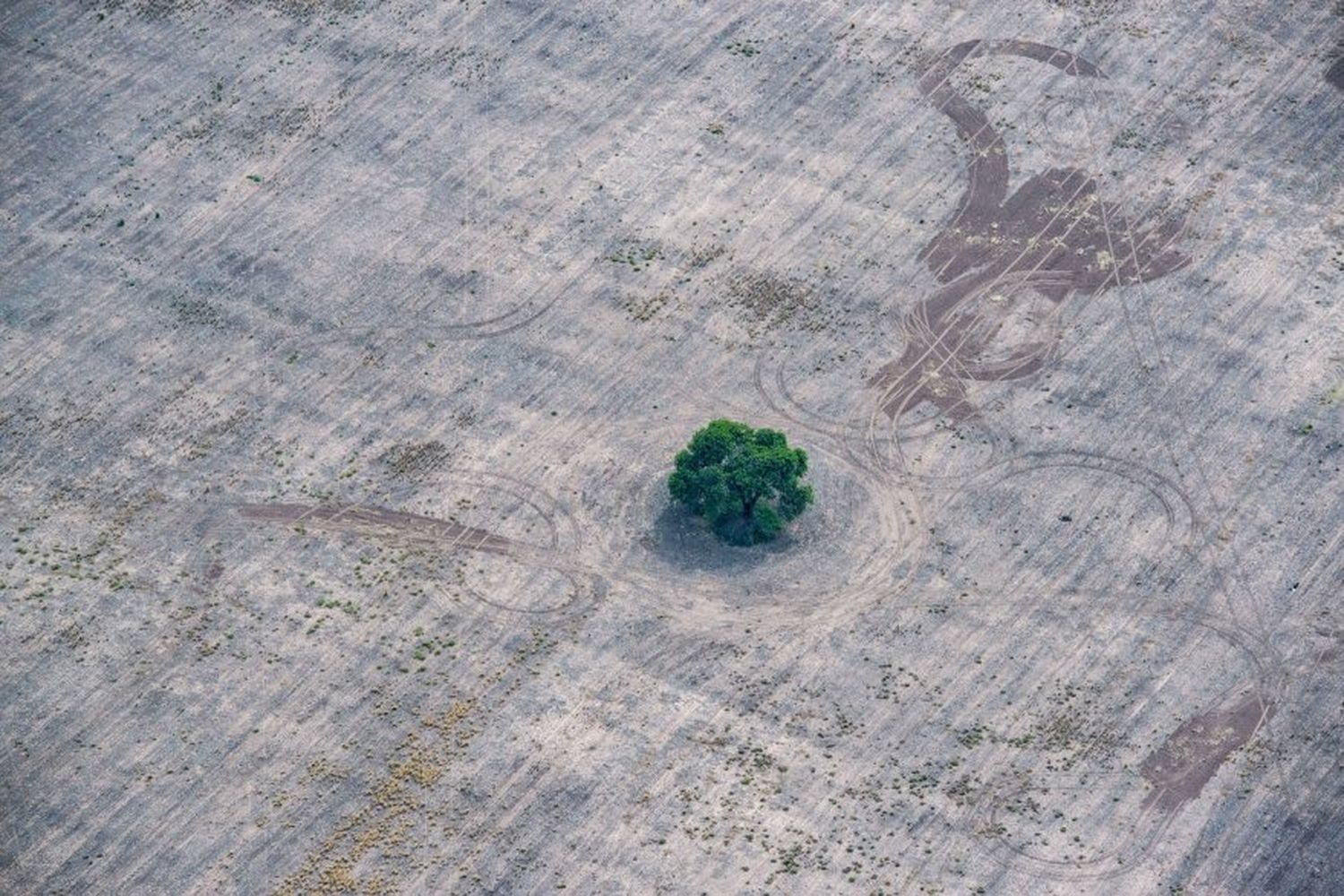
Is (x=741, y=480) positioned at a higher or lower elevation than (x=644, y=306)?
higher

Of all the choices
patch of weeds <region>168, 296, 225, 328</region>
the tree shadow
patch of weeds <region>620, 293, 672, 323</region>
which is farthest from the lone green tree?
patch of weeds <region>168, 296, 225, 328</region>

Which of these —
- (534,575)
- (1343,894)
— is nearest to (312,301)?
(534,575)

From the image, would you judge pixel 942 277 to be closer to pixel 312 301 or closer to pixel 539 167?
pixel 539 167

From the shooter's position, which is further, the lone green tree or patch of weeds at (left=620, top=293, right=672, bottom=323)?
patch of weeds at (left=620, top=293, right=672, bottom=323)

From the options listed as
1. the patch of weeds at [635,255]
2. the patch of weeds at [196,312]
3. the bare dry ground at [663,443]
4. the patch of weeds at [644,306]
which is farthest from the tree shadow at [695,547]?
the patch of weeds at [196,312]

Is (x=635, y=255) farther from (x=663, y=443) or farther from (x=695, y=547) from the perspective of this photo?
(x=695, y=547)

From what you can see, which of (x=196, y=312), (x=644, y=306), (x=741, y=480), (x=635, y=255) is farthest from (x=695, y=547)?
(x=196, y=312)

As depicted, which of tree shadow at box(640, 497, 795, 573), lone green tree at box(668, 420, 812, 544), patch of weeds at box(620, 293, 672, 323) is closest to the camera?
lone green tree at box(668, 420, 812, 544)

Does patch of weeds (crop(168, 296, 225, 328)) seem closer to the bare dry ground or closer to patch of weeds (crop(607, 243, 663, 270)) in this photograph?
the bare dry ground
